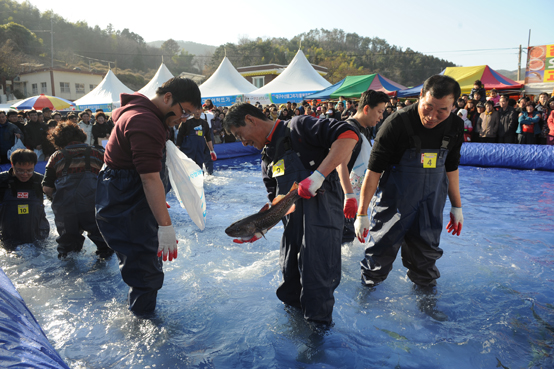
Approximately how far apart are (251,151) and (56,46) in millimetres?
78309

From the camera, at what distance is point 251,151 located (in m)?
14.3

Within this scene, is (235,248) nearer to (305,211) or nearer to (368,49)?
(305,211)

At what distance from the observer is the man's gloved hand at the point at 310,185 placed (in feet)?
7.07

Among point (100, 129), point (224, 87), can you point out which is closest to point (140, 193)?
point (100, 129)

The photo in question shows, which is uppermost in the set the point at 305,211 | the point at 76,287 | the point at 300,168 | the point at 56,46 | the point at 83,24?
the point at 83,24

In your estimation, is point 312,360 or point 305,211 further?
point 312,360

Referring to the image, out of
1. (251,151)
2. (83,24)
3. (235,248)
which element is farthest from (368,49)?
(235,248)

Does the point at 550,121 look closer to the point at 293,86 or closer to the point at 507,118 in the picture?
the point at 507,118

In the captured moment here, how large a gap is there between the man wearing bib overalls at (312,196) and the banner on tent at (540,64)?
2491 centimetres

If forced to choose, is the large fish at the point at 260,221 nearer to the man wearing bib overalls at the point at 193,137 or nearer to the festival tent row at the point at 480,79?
the man wearing bib overalls at the point at 193,137

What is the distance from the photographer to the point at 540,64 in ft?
70.4

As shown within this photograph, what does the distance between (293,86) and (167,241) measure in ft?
58.8

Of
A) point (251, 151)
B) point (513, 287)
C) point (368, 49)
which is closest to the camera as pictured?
point (513, 287)

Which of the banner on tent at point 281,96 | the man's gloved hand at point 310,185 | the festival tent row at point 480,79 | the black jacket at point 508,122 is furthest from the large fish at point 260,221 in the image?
the banner on tent at point 281,96
